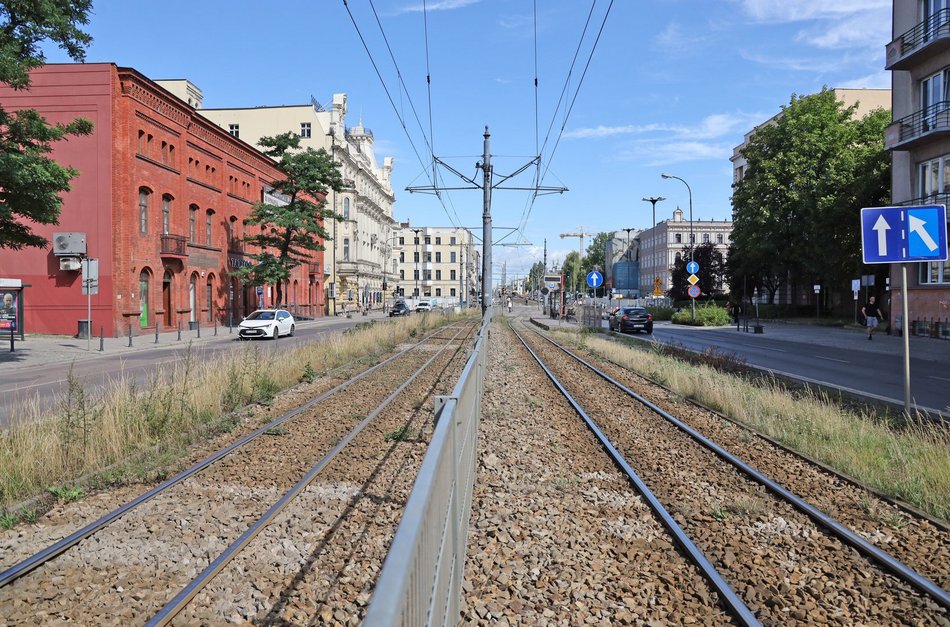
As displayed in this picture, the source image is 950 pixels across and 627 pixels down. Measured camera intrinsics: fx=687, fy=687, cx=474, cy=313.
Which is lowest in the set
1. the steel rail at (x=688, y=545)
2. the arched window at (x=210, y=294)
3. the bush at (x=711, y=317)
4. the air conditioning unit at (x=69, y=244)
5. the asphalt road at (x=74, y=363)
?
the steel rail at (x=688, y=545)

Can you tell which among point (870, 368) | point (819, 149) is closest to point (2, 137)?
point (870, 368)

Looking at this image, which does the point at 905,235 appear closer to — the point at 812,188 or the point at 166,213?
the point at 166,213

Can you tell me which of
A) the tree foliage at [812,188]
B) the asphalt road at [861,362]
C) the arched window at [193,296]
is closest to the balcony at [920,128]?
the asphalt road at [861,362]

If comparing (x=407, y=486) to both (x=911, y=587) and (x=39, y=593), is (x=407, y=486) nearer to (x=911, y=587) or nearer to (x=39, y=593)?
(x=39, y=593)

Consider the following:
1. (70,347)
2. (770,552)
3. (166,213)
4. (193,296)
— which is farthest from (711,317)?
(770,552)

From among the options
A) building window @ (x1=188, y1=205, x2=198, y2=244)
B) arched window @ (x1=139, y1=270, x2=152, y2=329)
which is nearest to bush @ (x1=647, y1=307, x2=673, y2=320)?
building window @ (x1=188, y1=205, x2=198, y2=244)

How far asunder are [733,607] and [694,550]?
0.93m

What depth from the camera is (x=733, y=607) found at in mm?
4121

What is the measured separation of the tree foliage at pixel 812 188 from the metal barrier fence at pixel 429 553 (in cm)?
4638

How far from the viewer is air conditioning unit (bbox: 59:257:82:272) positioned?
3111 centimetres

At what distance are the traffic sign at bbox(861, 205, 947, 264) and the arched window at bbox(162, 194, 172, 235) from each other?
35.2m

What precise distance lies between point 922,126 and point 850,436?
87.1 feet

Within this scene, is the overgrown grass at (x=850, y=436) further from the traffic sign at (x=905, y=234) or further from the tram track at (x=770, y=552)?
the traffic sign at (x=905, y=234)

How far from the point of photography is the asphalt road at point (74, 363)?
531 inches
